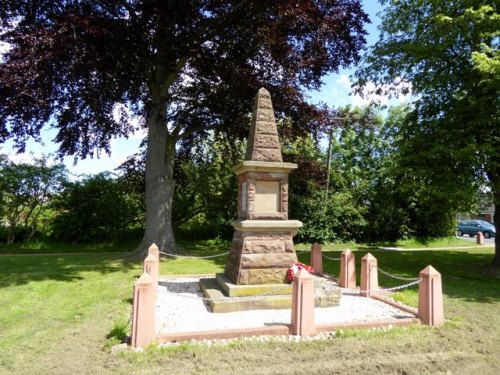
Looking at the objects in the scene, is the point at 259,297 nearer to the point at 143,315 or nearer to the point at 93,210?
the point at 143,315

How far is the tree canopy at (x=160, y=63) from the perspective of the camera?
34.9 feet

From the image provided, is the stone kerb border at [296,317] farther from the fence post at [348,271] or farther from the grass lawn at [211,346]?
the fence post at [348,271]

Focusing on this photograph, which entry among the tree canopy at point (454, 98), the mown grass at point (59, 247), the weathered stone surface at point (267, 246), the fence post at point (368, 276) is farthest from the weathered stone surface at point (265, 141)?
the mown grass at point (59, 247)

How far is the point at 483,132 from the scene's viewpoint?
446 inches

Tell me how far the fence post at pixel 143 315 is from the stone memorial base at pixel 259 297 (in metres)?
1.79

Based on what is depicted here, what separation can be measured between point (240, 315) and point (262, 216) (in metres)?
2.14

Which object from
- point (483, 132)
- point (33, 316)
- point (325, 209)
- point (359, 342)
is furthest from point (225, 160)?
point (359, 342)

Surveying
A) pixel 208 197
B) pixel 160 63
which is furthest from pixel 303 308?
pixel 208 197

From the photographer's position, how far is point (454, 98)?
41.0 feet

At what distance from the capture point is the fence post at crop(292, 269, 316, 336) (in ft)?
18.8

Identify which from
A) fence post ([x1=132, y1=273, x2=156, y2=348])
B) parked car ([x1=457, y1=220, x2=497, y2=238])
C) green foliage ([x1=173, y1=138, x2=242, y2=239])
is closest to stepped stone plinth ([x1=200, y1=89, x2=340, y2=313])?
fence post ([x1=132, y1=273, x2=156, y2=348])

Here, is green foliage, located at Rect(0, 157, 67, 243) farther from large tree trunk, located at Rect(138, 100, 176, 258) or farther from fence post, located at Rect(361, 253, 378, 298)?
fence post, located at Rect(361, 253, 378, 298)

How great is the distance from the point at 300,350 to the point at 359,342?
3.27 feet

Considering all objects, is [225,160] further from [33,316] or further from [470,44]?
[33,316]
